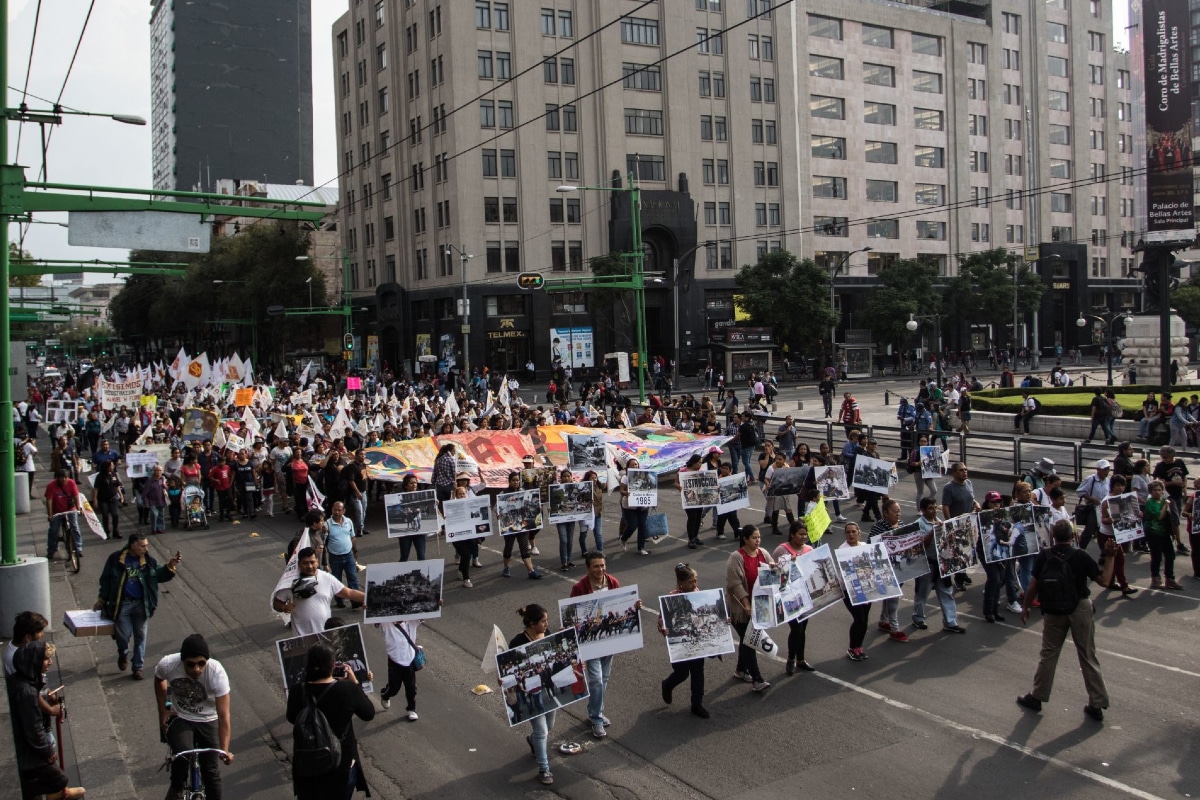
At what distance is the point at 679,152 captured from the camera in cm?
6712

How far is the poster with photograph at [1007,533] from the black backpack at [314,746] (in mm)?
Result: 8232

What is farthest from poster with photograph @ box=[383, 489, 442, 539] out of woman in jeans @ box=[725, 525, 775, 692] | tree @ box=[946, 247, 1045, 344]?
tree @ box=[946, 247, 1045, 344]

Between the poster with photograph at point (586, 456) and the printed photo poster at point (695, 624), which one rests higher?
the poster with photograph at point (586, 456)

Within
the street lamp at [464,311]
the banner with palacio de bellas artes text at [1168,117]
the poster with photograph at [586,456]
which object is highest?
the banner with palacio de bellas artes text at [1168,117]

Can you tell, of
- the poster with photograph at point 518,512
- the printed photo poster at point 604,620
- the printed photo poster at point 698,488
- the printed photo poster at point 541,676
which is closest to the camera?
the printed photo poster at point 541,676

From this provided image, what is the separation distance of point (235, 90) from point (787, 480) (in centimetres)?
15311

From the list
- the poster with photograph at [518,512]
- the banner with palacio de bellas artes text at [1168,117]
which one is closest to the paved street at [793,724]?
the poster with photograph at [518,512]

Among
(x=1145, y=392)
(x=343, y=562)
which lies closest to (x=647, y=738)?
(x=343, y=562)

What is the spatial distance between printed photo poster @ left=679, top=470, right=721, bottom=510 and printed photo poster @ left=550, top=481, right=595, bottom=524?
5.71 ft

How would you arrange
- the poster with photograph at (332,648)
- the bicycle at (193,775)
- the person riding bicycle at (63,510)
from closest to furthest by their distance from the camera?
the bicycle at (193,775)
the poster with photograph at (332,648)
the person riding bicycle at (63,510)

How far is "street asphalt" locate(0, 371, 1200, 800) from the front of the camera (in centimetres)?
793

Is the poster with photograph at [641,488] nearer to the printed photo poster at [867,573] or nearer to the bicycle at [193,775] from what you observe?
the printed photo poster at [867,573]

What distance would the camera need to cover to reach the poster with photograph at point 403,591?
Answer: 941 cm

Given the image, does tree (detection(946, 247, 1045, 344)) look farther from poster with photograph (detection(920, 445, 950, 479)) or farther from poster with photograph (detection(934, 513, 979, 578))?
poster with photograph (detection(934, 513, 979, 578))
